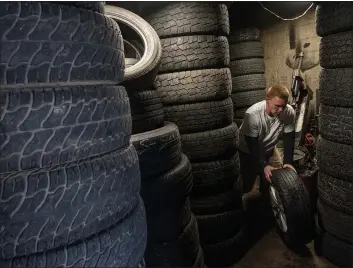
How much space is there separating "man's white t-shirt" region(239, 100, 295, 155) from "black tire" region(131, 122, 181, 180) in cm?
168

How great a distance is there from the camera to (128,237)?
1232 mm

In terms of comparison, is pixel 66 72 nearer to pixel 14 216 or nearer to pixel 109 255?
pixel 14 216

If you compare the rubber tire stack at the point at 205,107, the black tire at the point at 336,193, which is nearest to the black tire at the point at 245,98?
the rubber tire stack at the point at 205,107

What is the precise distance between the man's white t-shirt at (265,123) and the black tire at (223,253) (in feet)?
4.19

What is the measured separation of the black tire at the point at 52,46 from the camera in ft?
3.06

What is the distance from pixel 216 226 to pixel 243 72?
3.72 metres

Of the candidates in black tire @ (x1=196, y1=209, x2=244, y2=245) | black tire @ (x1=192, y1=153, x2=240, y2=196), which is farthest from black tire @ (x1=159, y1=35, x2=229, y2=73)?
black tire @ (x1=196, y1=209, x2=244, y2=245)

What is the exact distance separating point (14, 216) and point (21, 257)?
151 millimetres

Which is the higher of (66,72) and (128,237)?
(66,72)

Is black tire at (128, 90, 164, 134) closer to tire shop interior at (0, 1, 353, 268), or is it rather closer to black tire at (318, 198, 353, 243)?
tire shop interior at (0, 1, 353, 268)

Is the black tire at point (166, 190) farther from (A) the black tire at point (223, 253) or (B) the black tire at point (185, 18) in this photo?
(B) the black tire at point (185, 18)

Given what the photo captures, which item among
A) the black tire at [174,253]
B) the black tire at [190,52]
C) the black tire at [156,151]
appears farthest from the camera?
the black tire at [190,52]

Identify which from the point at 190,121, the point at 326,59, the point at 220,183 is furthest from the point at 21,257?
the point at 326,59

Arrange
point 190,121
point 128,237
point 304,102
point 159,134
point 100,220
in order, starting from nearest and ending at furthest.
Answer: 1. point 100,220
2. point 128,237
3. point 159,134
4. point 190,121
5. point 304,102
